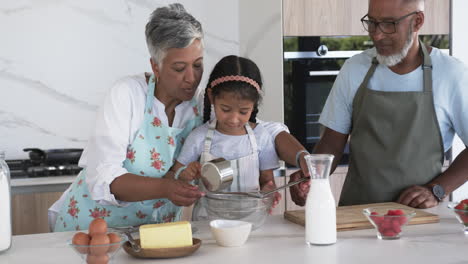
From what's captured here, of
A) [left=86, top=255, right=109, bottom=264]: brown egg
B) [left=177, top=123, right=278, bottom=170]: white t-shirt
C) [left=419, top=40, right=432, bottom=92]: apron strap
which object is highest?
[left=419, top=40, right=432, bottom=92]: apron strap

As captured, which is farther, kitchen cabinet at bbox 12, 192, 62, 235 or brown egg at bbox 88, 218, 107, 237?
kitchen cabinet at bbox 12, 192, 62, 235

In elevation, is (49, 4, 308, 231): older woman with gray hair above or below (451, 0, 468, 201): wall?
below

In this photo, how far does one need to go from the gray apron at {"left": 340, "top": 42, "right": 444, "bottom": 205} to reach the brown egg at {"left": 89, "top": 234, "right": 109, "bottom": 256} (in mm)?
1296

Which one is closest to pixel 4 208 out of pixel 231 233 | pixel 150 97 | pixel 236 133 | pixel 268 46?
pixel 231 233

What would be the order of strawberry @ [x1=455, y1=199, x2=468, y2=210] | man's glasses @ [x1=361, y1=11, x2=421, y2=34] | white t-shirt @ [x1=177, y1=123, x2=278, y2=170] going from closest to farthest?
strawberry @ [x1=455, y1=199, x2=468, y2=210] < white t-shirt @ [x1=177, y1=123, x2=278, y2=170] < man's glasses @ [x1=361, y1=11, x2=421, y2=34]

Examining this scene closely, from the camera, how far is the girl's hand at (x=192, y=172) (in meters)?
2.05

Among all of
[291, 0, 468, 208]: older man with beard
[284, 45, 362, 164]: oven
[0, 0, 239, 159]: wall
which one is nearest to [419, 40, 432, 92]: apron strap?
[291, 0, 468, 208]: older man with beard

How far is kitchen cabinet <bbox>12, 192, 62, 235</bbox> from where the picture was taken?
10.2 ft

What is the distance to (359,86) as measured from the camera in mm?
2484

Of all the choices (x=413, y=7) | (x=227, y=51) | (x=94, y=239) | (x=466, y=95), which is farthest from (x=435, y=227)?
(x=227, y=51)

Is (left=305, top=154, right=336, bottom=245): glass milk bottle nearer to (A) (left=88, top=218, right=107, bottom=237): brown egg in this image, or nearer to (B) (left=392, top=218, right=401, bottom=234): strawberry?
(B) (left=392, top=218, right=401, bottom=234): strawberry

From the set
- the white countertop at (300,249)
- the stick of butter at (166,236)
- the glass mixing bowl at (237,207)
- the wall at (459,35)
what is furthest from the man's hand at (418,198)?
the wall at (459,35)

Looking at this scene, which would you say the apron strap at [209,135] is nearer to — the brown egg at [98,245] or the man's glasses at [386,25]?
the man's glasses at [386,25]

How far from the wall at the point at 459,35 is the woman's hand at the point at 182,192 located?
2.37 metres
